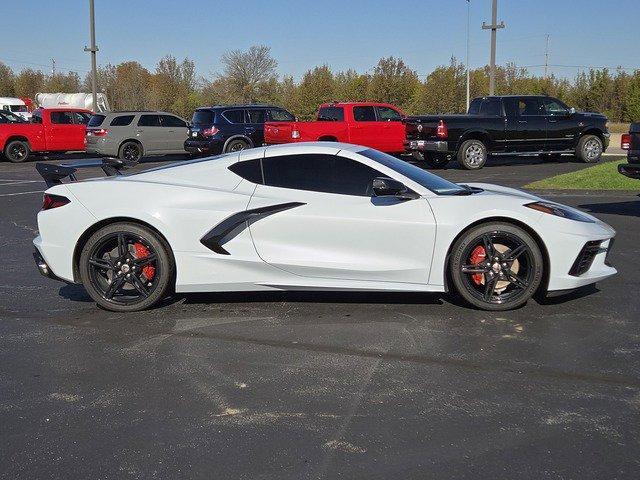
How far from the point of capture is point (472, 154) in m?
20.1

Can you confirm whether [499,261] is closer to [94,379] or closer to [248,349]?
[248,349]

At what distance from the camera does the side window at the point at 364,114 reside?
71.2ft

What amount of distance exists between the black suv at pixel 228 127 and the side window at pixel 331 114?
1799 millimetres

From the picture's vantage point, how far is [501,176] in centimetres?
1822

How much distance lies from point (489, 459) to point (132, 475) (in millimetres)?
1617

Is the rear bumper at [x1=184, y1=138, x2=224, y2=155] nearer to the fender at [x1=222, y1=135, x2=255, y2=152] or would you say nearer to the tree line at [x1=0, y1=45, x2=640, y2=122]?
the fender at [x1=222, y1=135, x2=255, y2=152]

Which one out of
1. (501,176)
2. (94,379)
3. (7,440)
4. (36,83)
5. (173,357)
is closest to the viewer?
(7,440)

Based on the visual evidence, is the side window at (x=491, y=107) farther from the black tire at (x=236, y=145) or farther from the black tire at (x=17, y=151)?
the black tire at (x=17, y=151)

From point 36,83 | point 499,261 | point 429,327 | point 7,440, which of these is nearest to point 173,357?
point 7,440

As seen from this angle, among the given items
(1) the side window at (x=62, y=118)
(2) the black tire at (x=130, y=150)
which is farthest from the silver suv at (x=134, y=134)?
A: (1) the side window at (x=62, y=118)

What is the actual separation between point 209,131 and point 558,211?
1865 cm

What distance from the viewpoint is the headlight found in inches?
231

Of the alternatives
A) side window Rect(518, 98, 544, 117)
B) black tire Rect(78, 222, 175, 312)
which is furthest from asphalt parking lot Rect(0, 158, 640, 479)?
side window Rect(518, 98, 544, 117)

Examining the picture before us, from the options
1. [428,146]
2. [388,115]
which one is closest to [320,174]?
[428,146]
